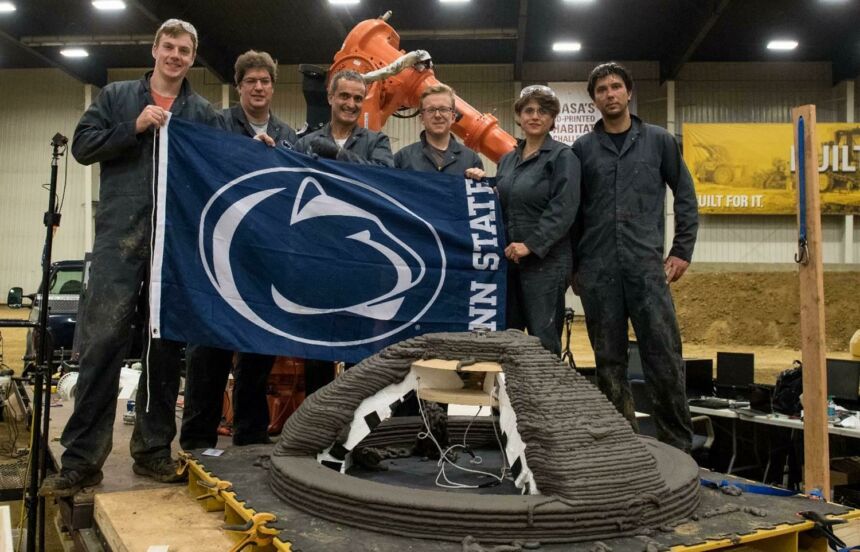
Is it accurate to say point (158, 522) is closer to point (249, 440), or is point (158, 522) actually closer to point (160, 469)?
point (160, 469)

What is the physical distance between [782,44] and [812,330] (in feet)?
50.3

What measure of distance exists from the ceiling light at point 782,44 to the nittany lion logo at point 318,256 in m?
15.4

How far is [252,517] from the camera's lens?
2.33 m

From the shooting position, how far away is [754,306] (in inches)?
621

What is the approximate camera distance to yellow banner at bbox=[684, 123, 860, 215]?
53.0 ft

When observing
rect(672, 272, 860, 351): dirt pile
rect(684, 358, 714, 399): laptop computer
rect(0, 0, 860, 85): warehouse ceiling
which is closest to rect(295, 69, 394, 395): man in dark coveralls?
rect(684, 358, 714, 399): laptop computer

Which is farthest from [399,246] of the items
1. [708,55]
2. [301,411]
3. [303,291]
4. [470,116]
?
[708,55]

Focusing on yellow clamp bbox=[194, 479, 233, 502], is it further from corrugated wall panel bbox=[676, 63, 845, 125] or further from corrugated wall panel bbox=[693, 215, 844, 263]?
Answer: corrugated wall panel bbox=[676, 63, 845, 125]

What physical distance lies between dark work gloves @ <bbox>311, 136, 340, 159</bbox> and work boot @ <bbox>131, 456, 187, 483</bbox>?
168 cm

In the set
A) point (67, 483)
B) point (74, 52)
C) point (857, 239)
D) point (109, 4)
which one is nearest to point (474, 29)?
point (109, 4)

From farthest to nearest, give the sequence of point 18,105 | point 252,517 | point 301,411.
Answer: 1. point 18,105
2. point 301,411
3. point 252,517

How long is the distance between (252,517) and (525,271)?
2.06 metres

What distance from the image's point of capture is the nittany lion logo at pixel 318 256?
11.7 feet

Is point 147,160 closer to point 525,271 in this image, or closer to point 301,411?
point 301,411
